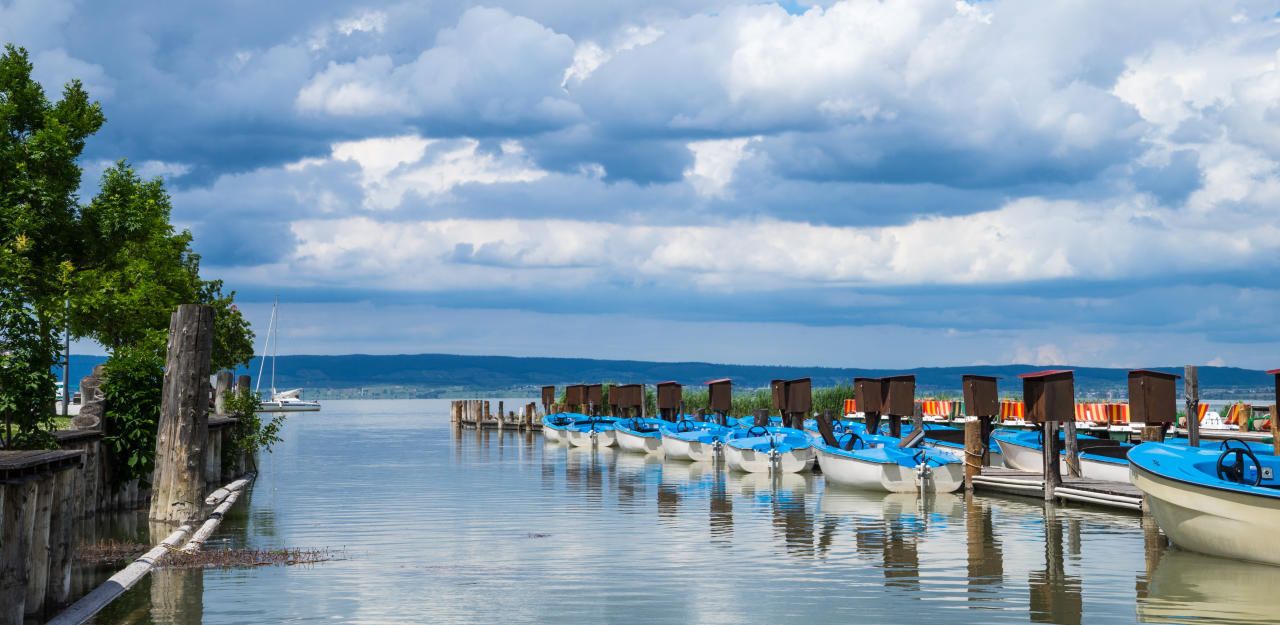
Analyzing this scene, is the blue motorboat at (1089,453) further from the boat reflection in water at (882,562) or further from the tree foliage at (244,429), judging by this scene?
the tree foliage at (244,429)

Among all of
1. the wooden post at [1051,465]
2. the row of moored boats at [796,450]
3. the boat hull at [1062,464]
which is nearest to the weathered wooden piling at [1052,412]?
the wooden post at [1051,465]

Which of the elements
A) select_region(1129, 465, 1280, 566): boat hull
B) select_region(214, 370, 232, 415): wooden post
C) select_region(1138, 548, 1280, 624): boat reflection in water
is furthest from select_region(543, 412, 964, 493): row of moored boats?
select_region(214, 370, 232, 415): wooden post

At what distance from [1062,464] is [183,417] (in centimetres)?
2105

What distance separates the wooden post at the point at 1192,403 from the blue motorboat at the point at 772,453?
1166cm

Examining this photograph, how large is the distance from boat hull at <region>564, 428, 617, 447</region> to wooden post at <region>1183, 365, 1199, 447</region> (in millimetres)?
30693

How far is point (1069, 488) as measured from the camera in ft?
90.3

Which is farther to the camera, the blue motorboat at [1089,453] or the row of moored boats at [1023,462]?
the blue motorboat at [1089,453]

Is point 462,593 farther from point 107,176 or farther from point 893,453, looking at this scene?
point 107,176

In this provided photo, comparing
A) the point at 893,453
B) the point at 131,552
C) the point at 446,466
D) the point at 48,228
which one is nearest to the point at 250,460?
the point at 446,466

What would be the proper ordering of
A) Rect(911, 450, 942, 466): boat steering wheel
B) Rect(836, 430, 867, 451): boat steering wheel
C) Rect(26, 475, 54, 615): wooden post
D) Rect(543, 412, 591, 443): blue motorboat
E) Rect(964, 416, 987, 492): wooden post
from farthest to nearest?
Rect(543, 412, 591, 443): blue motorboat
Rect(836, 430, 867, 451): boat steering wheel
Rect(964, 416, 987, 492): wooden post
Rect(911, 450, 942, 466): boat steering wheel
Rect(26, 475, 54, 615): wooden post

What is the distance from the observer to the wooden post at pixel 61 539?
1336 centimetres

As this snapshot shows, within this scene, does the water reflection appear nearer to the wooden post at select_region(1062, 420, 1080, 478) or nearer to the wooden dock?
the wooden post at select_region(1062, 420, 1080, 478)

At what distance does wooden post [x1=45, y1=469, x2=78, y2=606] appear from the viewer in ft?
43.8

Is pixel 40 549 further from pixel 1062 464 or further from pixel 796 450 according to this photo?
pixel 796 450
